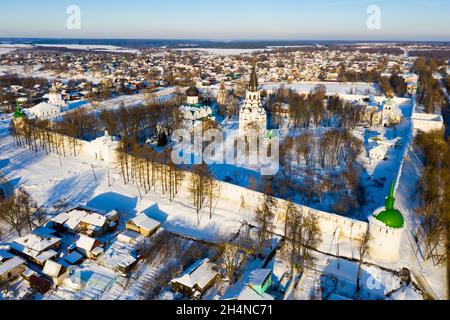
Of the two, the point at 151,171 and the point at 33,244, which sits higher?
the point at 151,171

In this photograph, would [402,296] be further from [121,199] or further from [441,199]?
[121,199]

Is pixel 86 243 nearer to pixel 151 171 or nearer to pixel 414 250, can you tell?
pixel 151 171

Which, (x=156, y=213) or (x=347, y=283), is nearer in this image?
(x=347, y=283)

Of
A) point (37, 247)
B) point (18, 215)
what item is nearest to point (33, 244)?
point (37, 247)

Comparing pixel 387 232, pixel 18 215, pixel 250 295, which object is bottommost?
pixel 250 295

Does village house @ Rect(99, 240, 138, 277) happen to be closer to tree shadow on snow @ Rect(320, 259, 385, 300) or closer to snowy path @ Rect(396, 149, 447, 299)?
tree shadow on snow @ Rect(320, 259, 385, 300)

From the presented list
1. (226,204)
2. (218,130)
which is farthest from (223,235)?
(218,130)

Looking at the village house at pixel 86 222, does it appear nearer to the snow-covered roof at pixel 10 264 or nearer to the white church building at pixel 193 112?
the snow-covered roof at pixel 10 264

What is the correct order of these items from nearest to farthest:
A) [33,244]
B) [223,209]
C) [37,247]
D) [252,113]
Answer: [37,247], [33,244], [223,209], [252,113]
